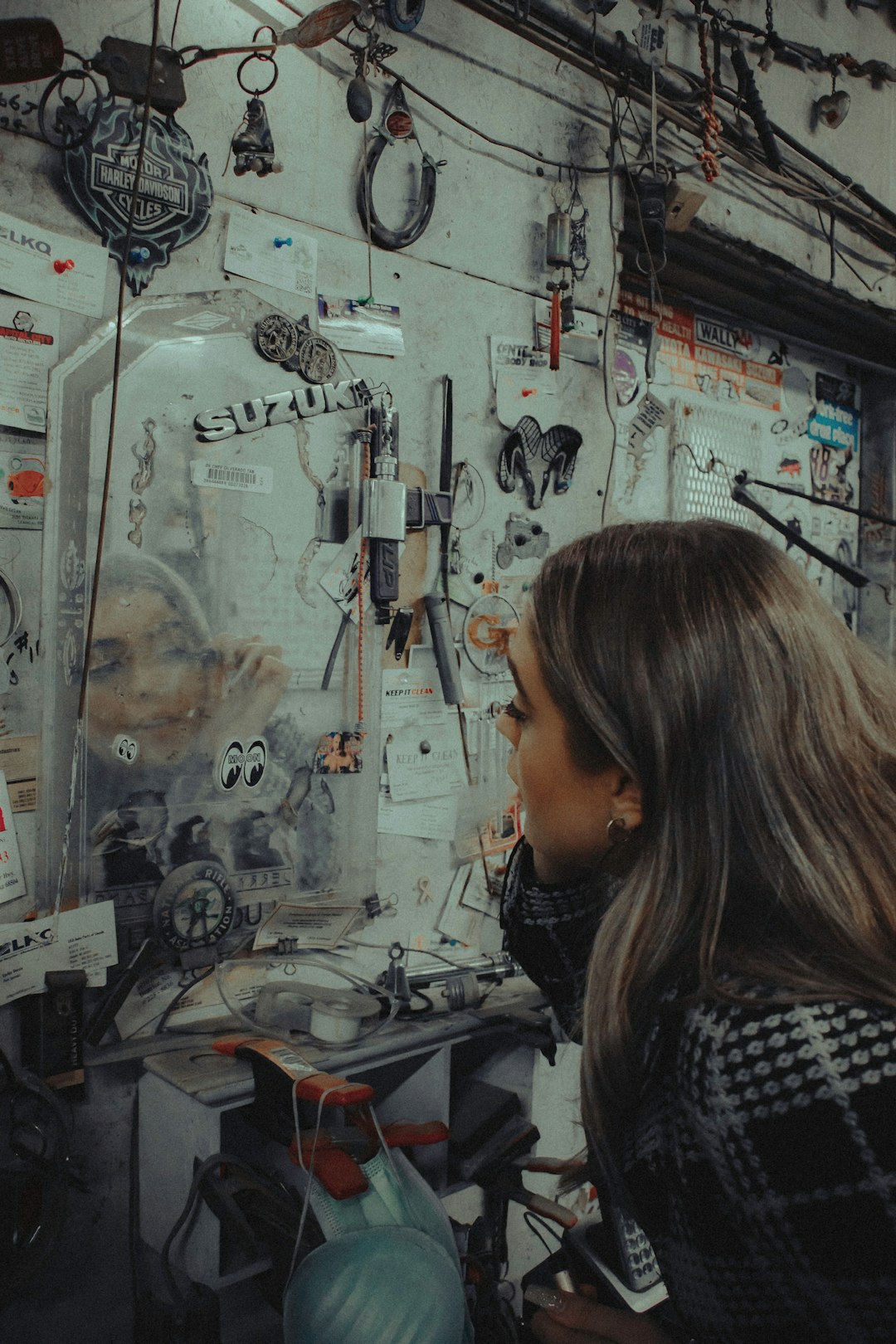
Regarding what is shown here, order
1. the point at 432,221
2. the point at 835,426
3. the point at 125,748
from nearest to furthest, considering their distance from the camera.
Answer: the point at 125,748 → the point at 432,221 → the point at 835,426

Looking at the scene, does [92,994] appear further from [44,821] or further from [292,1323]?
[292,1323]

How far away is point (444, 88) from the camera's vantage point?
6.02ft

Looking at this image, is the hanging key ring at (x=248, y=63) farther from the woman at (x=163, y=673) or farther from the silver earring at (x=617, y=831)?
the silver earring at (x=617, y=831)

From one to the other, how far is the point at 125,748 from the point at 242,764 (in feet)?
0.71

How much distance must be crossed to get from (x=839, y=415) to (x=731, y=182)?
0.99 metres

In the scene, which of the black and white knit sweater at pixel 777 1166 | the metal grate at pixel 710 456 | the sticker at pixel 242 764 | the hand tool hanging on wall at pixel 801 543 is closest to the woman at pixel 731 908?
the black and white knit sweater at pixel 777 1166

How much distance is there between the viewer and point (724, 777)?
0.85m

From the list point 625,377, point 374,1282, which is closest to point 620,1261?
point 374,1282

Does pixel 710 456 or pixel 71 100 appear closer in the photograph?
pixel 71 100

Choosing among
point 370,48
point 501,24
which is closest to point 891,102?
point 501,24

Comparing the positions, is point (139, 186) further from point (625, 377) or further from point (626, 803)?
point (625, 377)

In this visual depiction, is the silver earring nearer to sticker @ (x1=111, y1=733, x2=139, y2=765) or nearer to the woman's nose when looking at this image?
the woman's nose

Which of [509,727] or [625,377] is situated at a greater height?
[625,377]

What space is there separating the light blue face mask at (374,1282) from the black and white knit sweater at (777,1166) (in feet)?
1.63
